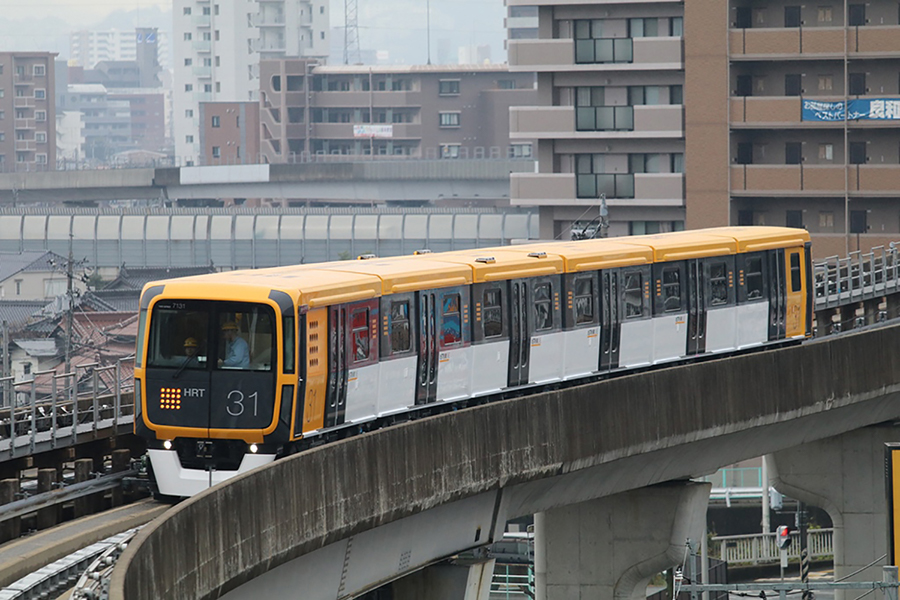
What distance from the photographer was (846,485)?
2825 cm

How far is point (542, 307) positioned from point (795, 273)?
23.8ft

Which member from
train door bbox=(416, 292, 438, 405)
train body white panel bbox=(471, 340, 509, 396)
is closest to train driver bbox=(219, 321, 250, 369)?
train door bbox=(416, 292, 438, 405)

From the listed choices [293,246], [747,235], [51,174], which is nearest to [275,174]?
[51,174]

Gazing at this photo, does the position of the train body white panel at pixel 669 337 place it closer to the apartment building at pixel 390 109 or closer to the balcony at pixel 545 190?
the balcony at pixel 545 190

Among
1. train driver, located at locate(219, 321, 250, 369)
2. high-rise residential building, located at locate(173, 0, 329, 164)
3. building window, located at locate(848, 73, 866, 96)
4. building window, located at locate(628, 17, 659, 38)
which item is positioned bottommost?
train driver, located at locate(219, 321, 250, 369)

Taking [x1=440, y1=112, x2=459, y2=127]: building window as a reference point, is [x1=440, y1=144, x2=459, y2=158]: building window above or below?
below

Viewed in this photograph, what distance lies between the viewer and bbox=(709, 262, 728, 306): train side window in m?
24.5

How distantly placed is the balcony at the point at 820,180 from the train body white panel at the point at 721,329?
28.1 meters

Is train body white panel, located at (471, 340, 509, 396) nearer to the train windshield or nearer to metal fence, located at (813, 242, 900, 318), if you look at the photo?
the train windshield

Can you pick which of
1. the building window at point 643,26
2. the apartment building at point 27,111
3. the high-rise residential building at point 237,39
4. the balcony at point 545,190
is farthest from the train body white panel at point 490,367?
the high-rise residential building at point 237,39

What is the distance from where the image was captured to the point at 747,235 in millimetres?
25484

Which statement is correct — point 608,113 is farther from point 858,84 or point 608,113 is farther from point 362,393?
point 362,393

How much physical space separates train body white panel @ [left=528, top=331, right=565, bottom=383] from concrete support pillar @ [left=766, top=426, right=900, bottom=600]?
841 centimetres

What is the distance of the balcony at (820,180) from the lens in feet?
169
